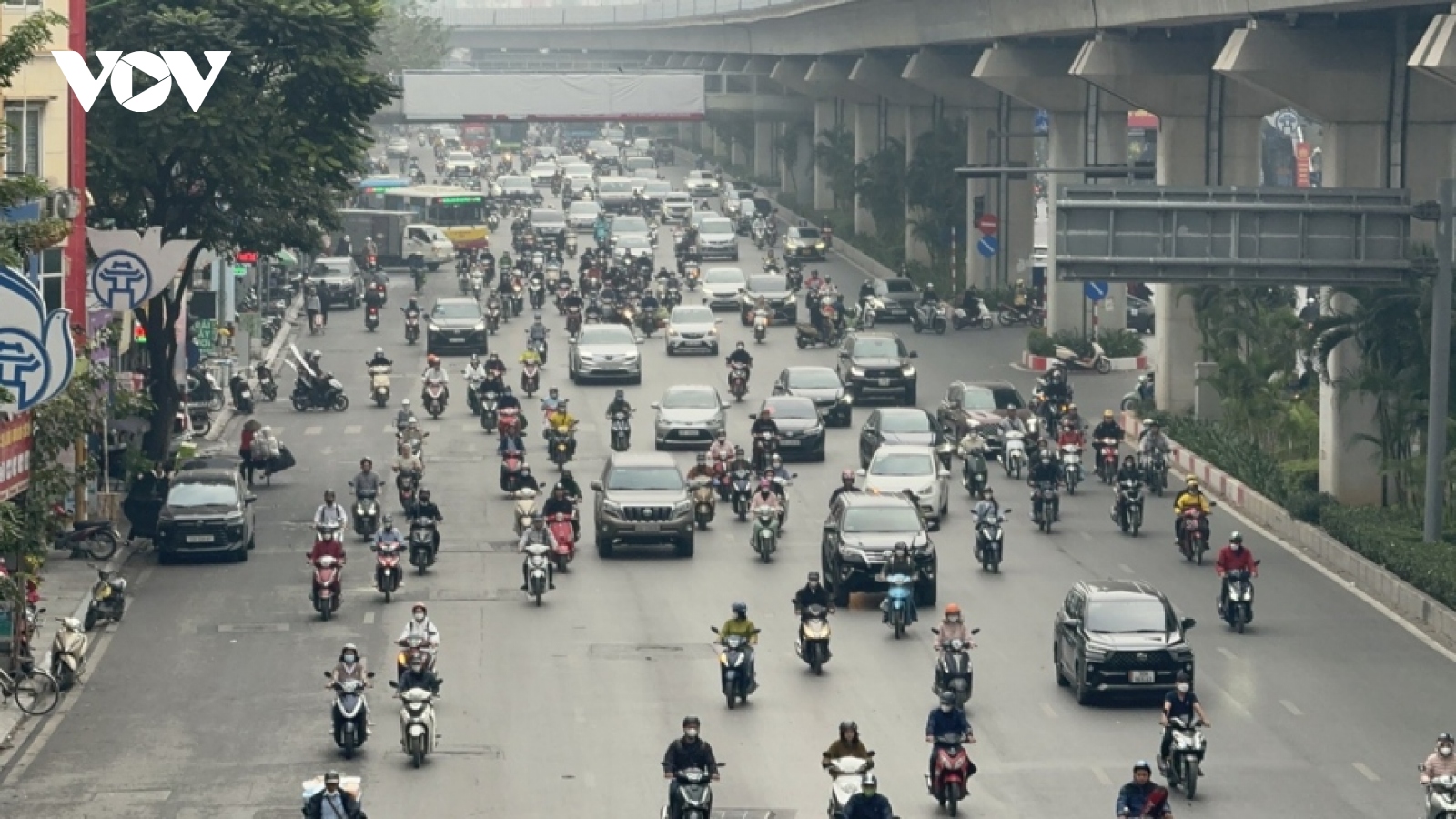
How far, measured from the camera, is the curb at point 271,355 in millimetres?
63431

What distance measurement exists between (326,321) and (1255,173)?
115 feet

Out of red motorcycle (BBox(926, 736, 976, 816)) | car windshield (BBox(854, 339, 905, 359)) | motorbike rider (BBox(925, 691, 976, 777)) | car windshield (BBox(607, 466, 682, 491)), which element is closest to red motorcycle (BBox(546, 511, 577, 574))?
car windshield (BBox(607, 466, 682, 491))

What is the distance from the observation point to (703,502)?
48406mm

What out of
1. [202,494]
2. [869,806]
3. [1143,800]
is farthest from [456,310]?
[1143,800]

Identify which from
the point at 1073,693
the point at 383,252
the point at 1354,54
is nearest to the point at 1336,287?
the point at 1354,54

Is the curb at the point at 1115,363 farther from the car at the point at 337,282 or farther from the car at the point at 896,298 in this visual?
the car at the point at 337,282

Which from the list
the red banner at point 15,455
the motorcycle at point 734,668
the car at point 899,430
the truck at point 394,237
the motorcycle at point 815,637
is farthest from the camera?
the truck at point 394,237

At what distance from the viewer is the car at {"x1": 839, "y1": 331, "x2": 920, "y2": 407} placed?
214ft

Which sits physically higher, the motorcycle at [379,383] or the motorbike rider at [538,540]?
the motorcycle at [379,383]

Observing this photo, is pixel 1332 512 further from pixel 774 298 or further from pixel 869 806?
pixel 774 298

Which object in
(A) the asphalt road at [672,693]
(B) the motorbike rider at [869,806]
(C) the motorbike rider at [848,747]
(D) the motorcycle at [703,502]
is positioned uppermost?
(D) the motorcycle at [703,502]

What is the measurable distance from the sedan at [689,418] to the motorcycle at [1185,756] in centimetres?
2857

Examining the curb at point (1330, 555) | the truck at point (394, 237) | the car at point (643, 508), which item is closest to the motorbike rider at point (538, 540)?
the car at point (643, 508)

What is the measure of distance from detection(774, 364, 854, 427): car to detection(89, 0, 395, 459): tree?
11948mm
